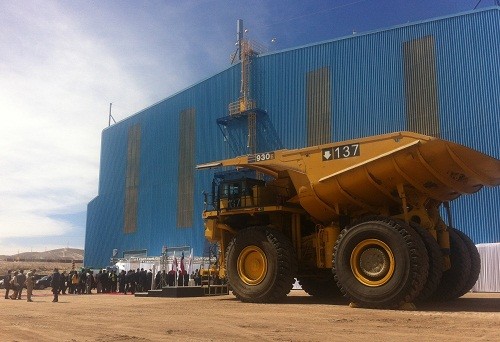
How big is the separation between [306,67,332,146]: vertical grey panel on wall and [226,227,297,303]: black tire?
18049 mm

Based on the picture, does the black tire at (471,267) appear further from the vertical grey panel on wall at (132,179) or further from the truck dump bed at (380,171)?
the vertical grey panel on wall at (132,179)

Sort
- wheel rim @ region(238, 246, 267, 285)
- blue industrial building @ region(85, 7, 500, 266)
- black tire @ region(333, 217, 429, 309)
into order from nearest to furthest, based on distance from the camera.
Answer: black tire @ region(333, 217, 429, 309) → wheel rim @ region(238, 246, 267, 285) → blue industrial building @ region(85, 7, 500, 266)

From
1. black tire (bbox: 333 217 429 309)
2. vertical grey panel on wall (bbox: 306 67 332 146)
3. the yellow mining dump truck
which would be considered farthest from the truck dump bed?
vertical grey panel on wall (bbox: 306 67 332 146)

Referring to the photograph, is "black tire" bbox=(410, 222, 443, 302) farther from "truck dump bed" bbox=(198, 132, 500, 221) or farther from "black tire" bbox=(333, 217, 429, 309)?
"truck dump bed" bbox=(198, 132, 500, 221)

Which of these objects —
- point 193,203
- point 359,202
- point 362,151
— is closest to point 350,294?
point 359,202

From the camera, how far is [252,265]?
52.1 feet

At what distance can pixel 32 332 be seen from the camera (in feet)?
29.5

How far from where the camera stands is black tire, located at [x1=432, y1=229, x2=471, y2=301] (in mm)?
14859

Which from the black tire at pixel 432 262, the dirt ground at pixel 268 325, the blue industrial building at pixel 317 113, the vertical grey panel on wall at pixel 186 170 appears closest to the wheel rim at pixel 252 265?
the dirt ground at pixel 268 325

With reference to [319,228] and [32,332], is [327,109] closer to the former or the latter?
[319,228]

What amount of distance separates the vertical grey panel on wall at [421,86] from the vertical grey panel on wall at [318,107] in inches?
205

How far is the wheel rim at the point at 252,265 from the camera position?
15508 mm

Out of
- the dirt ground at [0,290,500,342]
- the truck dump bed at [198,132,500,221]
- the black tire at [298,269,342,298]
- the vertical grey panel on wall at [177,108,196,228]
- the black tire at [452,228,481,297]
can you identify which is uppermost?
the vertical grey panel on wall at [177,108,196,228]

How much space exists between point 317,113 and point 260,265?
19589 millimetres
